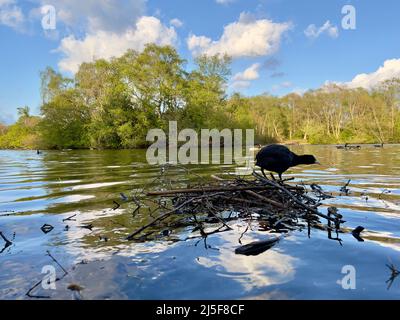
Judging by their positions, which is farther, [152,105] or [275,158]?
[152,105]

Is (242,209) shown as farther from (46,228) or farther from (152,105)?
(152,105)

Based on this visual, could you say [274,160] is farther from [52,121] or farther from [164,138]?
[52,121]

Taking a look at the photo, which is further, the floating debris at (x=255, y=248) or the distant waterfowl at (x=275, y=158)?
the distant waterfowl at (x=275, y=158)

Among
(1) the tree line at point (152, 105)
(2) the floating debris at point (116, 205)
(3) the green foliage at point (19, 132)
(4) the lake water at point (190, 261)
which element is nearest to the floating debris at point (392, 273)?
(4) the lake water at point (190, 261)

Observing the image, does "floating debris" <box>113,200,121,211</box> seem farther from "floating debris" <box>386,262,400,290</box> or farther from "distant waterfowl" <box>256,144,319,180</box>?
"floating debris" <box>386,262,400,290</box>

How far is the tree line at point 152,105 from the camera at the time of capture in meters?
49.2

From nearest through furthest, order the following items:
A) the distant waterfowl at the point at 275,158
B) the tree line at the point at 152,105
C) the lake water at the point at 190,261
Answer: the lake water at the point at 190,261
the distant waterfowl at the point at 275,158
the tree line at the point at 152,105

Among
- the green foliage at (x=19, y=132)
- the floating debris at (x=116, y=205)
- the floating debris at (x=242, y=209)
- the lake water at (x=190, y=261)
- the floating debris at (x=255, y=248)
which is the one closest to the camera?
the lake water at (x=190, y=261)

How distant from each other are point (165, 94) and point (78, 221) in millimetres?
46150

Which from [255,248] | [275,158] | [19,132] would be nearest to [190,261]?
[255,248]

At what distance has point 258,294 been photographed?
2.76 m

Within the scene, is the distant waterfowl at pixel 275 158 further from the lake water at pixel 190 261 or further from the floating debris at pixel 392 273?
the floating debris at pixel 392 273

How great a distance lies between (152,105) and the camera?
50.2 metres
